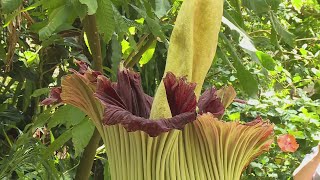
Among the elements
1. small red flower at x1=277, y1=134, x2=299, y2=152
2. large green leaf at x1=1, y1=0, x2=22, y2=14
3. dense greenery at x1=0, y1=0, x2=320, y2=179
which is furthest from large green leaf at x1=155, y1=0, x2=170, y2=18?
small red flower at x1=277, y1=134, x2=299, y2=152

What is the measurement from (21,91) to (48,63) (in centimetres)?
15

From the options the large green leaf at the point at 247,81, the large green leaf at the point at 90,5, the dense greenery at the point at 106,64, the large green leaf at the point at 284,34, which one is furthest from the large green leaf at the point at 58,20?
the large green leaf at the point at 284,34

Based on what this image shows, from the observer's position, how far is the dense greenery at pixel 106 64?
36.6 inches

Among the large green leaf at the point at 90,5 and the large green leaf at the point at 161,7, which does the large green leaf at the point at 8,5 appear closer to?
the large green leaf at the point at 90,5

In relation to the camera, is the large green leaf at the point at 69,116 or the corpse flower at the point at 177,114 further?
the large green leaf at the point at 69,116

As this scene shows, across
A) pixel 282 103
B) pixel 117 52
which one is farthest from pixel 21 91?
pixel 282 103

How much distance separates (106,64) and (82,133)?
563mm

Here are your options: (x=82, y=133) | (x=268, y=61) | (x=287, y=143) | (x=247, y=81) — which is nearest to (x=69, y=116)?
(x=82, y=133)

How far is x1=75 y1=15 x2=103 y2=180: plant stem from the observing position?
3.18 ft

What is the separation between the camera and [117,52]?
1.09 metres

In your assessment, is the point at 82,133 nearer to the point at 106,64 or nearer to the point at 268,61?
the point at 268,61

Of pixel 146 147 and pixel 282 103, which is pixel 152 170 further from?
pixel 282 103

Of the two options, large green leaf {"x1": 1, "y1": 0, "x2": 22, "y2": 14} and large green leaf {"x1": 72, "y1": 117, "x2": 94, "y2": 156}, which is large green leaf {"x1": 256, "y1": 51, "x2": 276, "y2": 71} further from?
large green leaf {"x1": 1, "y1": 0, "x2": 22, "y2": 14}

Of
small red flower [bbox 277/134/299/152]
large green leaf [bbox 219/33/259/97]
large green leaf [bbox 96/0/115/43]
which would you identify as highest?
large green leaf [bbox 96/0/115/43]
